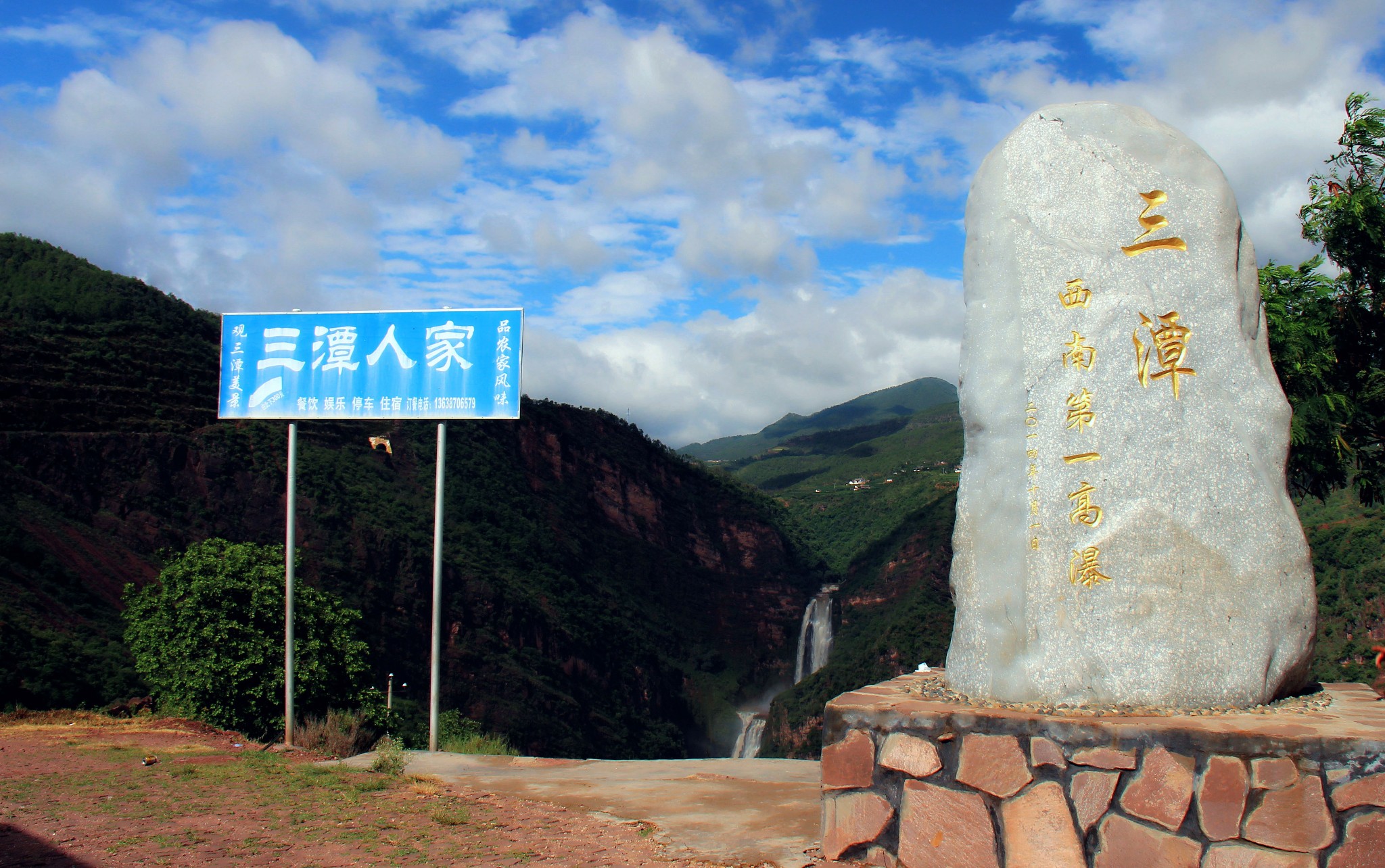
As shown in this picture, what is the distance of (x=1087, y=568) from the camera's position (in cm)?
462

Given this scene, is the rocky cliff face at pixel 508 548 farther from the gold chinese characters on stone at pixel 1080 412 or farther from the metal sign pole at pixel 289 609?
the gold chinese characters on stone at pixel 1080 412

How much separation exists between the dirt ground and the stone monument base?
99 centimetres

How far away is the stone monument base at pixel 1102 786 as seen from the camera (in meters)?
3.65

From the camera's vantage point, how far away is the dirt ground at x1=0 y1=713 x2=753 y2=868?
464cm

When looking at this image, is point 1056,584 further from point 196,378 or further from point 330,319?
point 196,378

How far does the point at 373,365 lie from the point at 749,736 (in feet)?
105

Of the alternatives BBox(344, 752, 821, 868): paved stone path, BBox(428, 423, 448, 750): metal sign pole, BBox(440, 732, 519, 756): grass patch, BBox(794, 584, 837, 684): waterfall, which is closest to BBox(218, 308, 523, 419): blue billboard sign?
BBox(428, 423, 448, 750): metal sign pole

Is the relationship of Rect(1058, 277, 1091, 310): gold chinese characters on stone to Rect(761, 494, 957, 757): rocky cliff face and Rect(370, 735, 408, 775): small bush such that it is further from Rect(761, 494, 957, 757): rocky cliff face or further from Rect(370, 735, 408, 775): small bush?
Rect(761, 494, 957, 757): rocky cliff face

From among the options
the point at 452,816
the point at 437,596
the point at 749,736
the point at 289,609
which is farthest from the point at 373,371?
the point at 749,736

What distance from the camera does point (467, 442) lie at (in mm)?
41281

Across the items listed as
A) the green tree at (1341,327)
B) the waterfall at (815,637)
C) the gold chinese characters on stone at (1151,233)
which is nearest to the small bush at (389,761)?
the gold chinese characters on stone at (1151,233)

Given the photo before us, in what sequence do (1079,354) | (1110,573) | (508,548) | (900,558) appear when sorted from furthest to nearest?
(900,558)
(508,548)
(1079,354)
(1110,573)

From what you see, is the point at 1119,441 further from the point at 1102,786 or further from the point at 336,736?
the point at 336,736

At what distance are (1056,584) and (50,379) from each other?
2926 centimetres
